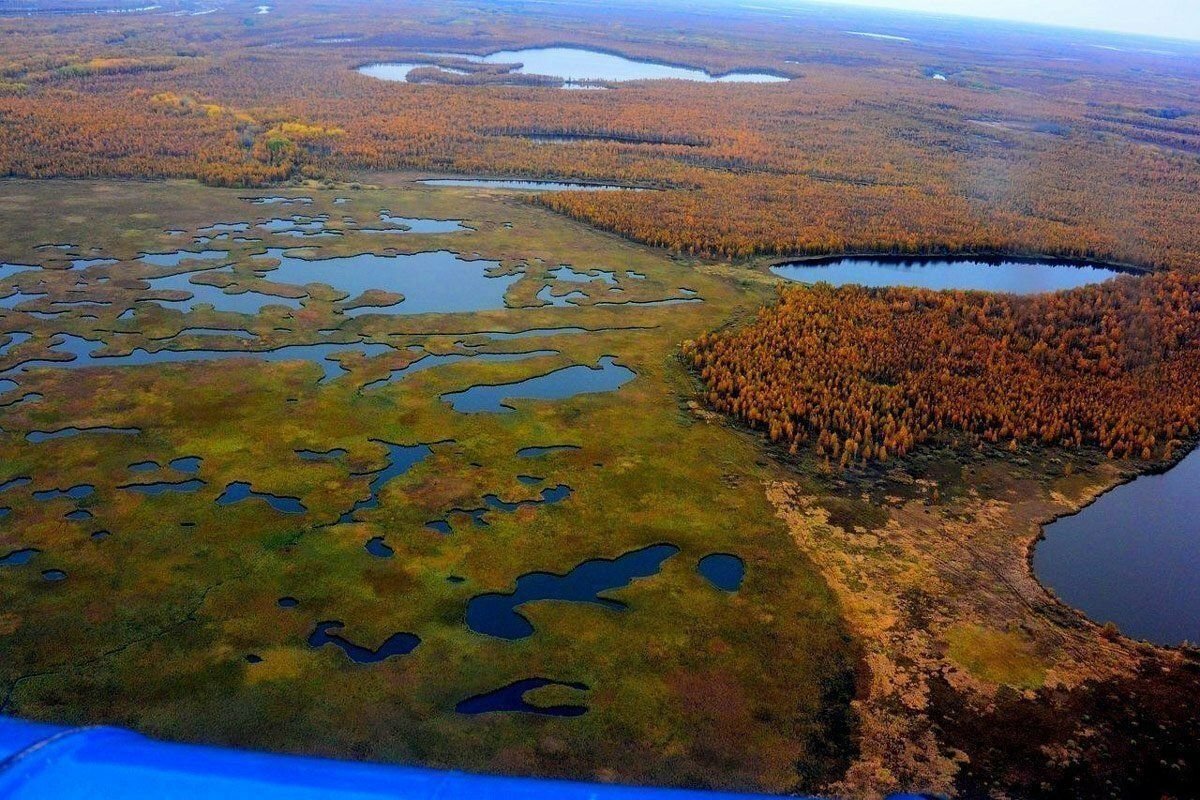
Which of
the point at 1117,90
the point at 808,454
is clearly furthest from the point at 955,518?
the point at 1117,90

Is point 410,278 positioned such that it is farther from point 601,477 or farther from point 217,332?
point 601,477

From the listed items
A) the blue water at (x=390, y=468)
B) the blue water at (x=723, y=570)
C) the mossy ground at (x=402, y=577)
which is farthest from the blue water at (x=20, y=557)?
the blue water at (x=723, y=570)

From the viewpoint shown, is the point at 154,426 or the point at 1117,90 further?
the point at 1117,90

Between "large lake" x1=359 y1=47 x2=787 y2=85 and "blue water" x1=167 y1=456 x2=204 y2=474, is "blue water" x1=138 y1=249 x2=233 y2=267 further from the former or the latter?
"large lake" x1=359 y1=47 x2=787 y2=85

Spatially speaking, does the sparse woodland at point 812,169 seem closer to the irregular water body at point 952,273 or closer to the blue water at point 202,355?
the irregular water body at point 952,273

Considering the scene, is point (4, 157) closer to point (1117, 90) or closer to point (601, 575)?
point (601, 575)
